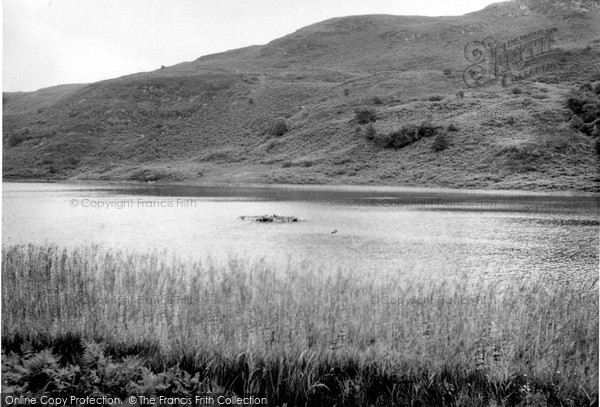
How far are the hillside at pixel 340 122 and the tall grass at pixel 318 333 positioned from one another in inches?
2451

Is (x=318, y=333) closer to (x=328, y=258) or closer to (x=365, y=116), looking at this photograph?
(x=328, y=258)

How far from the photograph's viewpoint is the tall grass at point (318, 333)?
8.20m

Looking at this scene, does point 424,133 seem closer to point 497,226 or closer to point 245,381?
point 497,226

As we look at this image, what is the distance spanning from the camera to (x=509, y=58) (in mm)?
136500

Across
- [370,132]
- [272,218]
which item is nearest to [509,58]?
[370,132]

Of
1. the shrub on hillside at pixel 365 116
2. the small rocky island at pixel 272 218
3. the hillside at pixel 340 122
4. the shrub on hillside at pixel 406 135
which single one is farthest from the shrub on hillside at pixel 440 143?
the small rocky island at pixel 272 218

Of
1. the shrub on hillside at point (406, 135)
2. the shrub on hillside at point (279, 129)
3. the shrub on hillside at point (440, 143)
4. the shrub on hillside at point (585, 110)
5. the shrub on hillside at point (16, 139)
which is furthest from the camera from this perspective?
the shrub on hillside at point (16, 139)

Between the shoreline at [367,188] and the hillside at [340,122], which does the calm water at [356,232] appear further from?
the hillside at [340,122]

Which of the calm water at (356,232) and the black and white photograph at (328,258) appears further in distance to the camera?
the calm water at (356,232)

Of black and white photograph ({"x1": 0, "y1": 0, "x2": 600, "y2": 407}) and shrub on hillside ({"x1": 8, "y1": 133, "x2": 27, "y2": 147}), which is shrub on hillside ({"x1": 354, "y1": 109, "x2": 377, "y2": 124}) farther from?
shrub on hillside ({"x1": 8, "y1": 133, "x2": 27, "y2": 147})

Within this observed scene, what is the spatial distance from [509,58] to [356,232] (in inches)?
4693

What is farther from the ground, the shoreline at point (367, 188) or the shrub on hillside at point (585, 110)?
the shrub on hillside at point (585, 110)

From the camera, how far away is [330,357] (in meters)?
8.67

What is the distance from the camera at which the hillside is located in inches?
3189
